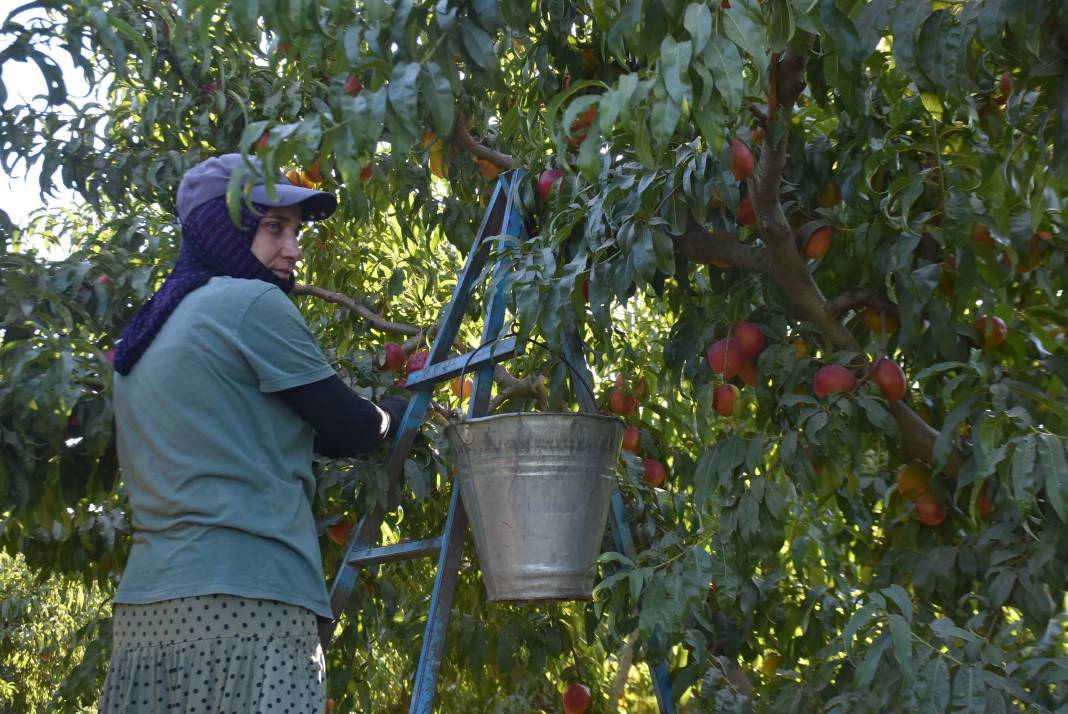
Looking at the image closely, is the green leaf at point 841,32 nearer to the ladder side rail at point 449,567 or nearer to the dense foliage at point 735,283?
the dense foliage at point 735,283

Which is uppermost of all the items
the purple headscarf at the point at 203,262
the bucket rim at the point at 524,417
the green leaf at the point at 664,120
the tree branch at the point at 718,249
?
the green leaf at the point at 664,120

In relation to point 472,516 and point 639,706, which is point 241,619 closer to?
point 472,516

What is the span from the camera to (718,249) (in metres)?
2.44

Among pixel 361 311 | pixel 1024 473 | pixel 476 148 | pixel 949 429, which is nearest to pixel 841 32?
pixel 1024 473

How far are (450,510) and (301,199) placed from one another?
33.0 inches

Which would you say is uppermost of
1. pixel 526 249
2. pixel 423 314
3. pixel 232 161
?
pixel 232 161

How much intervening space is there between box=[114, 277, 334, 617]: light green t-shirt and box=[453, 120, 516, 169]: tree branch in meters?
1.17

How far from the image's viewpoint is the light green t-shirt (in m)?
1.83

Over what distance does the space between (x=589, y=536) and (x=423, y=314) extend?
172cm

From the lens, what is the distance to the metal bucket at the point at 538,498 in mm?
2361

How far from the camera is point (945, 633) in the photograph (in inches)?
74.7

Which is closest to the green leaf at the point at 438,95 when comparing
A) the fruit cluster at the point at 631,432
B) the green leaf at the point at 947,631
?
the green leaf at the point at 947,631

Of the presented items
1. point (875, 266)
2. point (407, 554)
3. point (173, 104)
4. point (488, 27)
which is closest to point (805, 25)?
point (488, 27)

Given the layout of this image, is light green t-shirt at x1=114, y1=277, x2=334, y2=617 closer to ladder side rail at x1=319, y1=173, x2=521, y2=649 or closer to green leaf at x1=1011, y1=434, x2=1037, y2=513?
ladder side rail at x1=319, y1=173, x2=521, y2=649
